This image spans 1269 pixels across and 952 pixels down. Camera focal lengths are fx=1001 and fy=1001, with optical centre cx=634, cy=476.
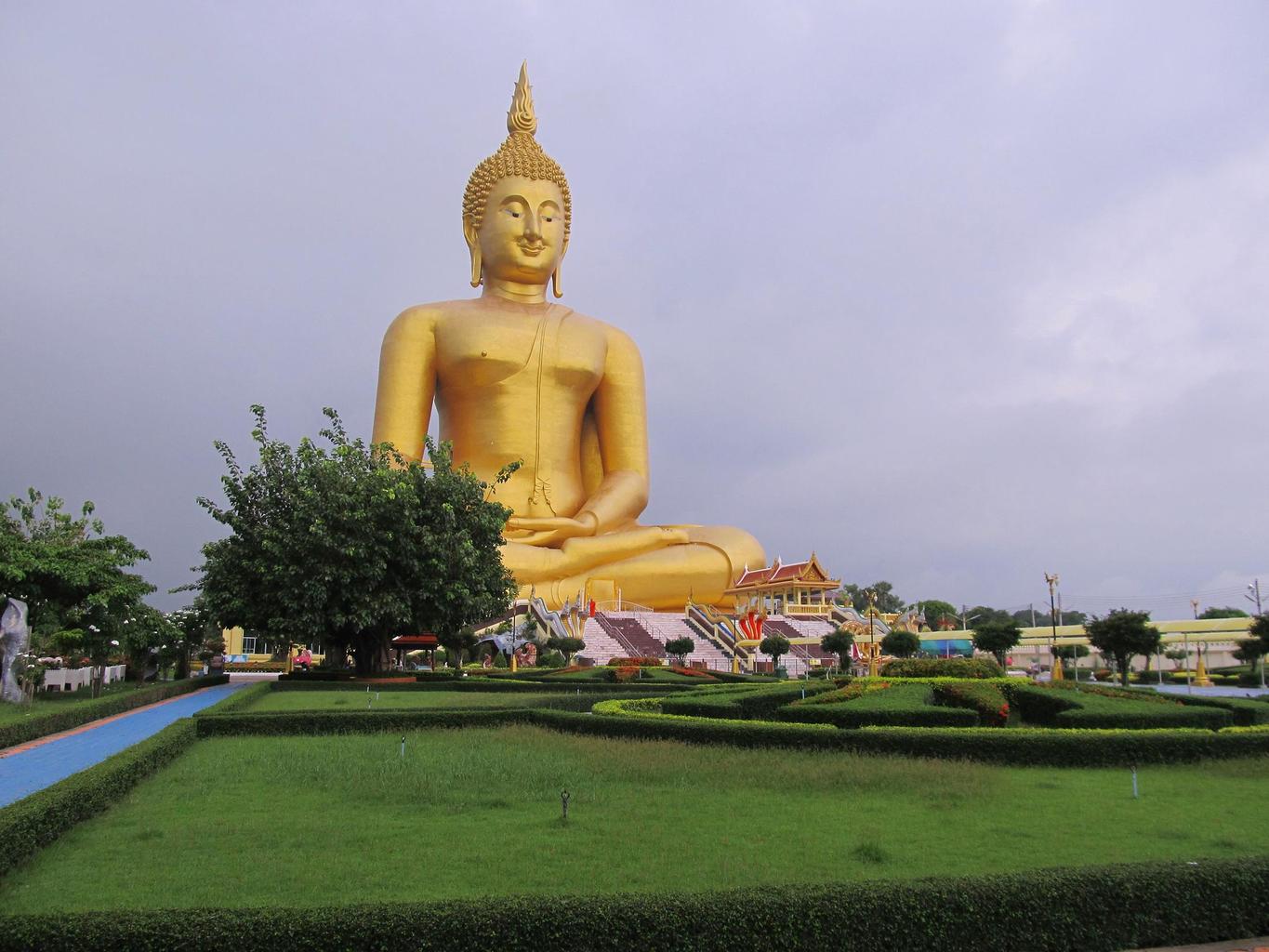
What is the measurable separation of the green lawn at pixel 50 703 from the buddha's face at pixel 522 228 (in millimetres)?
15194

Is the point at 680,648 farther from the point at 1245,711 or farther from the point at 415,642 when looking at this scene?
the point at 1245,711

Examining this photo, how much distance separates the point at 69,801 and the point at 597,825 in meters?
3.08

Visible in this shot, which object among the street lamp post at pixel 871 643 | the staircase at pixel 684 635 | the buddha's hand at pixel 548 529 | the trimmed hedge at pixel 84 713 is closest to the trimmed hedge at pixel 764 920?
the trimmed hedge at pixel 84 713

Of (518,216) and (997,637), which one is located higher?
(518,216)

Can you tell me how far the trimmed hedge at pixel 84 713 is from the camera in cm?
1029

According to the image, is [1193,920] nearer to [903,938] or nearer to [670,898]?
[903,938]

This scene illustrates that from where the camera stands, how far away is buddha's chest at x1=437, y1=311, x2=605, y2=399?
→ 2831 cm

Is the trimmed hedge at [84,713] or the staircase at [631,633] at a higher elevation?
the staircase at [631,633]

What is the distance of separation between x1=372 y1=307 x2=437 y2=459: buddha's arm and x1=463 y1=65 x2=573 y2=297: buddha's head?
2668 mm

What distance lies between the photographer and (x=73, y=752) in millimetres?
9859

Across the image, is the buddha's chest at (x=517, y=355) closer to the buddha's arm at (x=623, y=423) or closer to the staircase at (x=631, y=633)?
the buddha's arm at (x=623, y=423)

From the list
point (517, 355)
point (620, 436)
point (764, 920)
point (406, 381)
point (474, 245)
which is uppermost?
point (474, 245)

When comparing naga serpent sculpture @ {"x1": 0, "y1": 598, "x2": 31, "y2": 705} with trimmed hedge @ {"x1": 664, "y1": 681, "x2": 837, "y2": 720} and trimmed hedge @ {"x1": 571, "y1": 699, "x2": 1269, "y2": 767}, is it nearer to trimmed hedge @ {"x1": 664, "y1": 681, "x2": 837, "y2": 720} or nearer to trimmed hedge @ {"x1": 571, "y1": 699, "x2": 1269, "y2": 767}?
trimmed hedge @ {"x1": 664, "y1": 681, "x2": 837, "y2": 720}

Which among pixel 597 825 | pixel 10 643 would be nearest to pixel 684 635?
pixel 10 643
